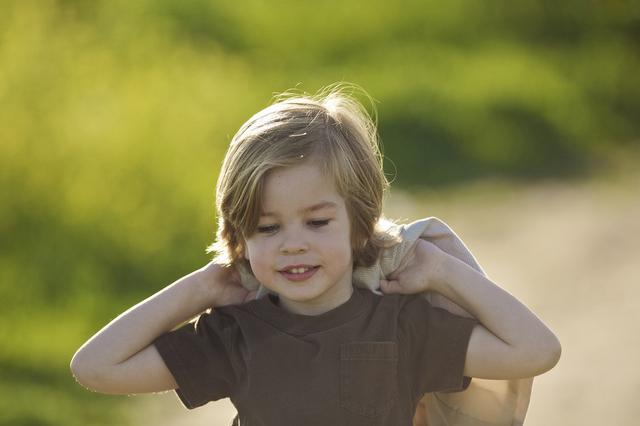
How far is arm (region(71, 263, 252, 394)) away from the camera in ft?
10.4

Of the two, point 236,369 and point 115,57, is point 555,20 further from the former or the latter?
point 236,369

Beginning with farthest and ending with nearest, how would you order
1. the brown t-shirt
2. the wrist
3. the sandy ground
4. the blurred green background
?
the blurred green background
the sandy ground
the wrist
the brown t-shirt

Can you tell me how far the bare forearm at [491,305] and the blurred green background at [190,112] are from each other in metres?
3.25

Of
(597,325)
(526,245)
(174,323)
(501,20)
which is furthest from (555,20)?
(174,323)

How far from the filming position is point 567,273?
8.25 m

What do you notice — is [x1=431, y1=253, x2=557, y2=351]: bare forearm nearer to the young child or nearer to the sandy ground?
the young child

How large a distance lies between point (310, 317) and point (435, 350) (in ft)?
0.95

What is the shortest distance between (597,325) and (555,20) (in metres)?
8.39

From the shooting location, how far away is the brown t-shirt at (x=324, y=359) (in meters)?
3.04

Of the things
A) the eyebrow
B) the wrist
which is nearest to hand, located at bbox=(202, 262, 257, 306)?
the wrist

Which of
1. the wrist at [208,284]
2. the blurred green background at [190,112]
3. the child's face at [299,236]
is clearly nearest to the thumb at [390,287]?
the child's face at [299,236]

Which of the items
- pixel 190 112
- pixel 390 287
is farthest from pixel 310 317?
pixel 190 112

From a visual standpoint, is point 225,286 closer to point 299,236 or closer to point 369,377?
point 299,236

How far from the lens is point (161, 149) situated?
8.74 meters
